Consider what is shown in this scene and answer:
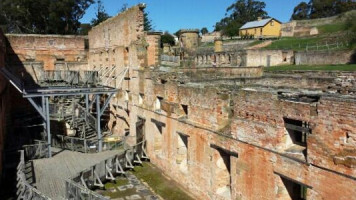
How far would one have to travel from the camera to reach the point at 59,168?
50.6ft

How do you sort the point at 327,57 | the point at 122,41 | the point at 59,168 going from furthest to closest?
the point at 327,57
the point at 122,41
the point at 59,168

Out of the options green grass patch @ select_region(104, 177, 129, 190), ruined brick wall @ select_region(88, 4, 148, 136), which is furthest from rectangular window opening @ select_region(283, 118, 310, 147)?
ruined brick wall @ select_region(88, 4, 148, 136)

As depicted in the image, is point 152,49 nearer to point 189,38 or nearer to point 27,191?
point 27,191

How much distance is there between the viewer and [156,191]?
1423cm

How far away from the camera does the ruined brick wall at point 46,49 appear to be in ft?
105

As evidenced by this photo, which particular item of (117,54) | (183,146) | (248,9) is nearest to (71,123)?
(117,54)

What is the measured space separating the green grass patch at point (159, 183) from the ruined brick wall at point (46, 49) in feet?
59.8

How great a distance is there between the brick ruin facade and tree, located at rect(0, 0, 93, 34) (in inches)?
1046

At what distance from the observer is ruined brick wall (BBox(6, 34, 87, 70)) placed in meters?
31.9

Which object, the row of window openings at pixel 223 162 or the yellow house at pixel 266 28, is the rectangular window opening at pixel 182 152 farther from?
the yellow house at pixel 266 28

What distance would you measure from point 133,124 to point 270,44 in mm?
36884

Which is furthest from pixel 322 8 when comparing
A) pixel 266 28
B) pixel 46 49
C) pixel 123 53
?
pixel 123 53

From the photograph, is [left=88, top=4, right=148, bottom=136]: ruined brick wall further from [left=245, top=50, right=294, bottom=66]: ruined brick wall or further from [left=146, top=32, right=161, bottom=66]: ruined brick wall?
[left=245, top=50, right=294, bottom=66]: ruined brick wall

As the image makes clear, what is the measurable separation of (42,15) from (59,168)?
3628 centimetres
